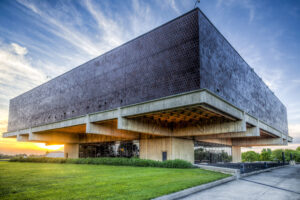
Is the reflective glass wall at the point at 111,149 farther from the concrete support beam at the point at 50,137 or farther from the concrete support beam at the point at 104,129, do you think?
the concrete support beam at the point at 50,137

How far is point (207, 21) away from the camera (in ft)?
72.6

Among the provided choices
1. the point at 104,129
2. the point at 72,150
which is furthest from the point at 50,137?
the point at 104,129

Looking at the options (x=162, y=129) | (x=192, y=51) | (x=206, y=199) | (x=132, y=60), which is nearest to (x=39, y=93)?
(x=132, y=60)

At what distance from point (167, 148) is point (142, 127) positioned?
5426 mm

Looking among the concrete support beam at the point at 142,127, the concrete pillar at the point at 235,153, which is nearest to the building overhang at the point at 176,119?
the concrete support beam at the point at 142,127

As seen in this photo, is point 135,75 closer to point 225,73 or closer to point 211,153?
point 225,73

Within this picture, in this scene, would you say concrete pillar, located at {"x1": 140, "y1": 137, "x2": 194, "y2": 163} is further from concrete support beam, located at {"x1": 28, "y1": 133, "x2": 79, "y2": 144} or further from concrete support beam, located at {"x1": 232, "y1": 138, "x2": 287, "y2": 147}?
concrete support beam, located at {"x1": 232, "y1": 138, "x2": 287, "y2": 147}

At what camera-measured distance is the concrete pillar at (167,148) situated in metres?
26.9

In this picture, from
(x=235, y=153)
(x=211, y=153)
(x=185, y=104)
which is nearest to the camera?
(x=185, y=104)

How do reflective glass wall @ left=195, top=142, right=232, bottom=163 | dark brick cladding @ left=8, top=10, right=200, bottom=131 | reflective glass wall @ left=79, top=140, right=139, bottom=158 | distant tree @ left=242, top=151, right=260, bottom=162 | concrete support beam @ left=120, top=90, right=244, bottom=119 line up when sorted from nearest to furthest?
concrete support beam @ left=120, top=90, right=244, bottom=119
dark brick cladding @ left=8, top=10, right=200, bottom=131
reflective glass wall @ left=79, top=140, right=139, bottom=158
reflective glass wall @ left=195, top=142, right=232, bottom=163
distant tree @ left=242, top=151, right=260, bottom=162

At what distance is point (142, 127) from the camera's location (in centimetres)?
2361

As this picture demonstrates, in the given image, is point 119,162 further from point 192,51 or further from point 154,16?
point 154,16

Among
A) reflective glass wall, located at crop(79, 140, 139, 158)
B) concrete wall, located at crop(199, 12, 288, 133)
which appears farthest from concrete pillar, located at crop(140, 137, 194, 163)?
concrete wall, located at crop(199, 12, 288, 133)

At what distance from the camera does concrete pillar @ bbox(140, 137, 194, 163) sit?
26.9 m
